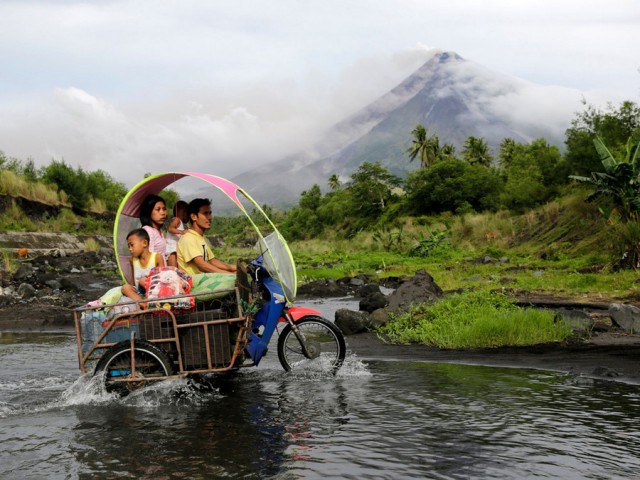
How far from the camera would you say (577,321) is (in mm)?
11172

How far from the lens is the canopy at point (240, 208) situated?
26.3 feet

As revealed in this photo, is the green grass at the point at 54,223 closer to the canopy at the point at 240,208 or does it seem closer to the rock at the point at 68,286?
the rock at the point at 68,286

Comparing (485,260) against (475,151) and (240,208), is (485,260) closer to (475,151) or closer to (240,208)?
(240,208)

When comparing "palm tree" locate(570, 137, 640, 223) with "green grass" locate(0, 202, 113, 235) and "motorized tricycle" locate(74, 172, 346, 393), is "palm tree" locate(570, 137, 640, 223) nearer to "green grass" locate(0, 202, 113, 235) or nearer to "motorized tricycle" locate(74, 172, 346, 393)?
"motorized tricycle" locate(74, 172, 346, 393)

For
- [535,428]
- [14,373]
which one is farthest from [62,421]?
[535,428]

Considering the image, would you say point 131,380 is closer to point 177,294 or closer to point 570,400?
point 177,294

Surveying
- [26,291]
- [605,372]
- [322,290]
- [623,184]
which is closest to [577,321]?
[605,372]

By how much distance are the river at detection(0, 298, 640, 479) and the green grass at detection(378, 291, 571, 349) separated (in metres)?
1.51

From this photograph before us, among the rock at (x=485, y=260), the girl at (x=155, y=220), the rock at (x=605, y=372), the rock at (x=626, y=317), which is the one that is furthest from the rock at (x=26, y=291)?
the rock at (x=485, y=260)

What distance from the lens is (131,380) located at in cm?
755

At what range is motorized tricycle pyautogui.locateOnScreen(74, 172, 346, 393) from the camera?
7.61m

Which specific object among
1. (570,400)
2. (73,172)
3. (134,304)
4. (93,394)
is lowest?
(570,400)

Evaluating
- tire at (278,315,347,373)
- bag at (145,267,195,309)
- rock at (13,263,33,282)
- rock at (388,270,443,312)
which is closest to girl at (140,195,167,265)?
bag at (145,267,195,309)

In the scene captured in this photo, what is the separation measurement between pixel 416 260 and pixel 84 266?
726 inches
